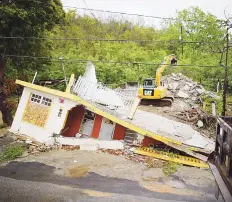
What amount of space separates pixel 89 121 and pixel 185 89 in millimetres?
11941

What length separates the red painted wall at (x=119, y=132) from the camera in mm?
16094

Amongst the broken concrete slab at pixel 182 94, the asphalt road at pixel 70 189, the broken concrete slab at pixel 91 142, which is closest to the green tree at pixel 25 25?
the broken concrete slab at pixel 91 142

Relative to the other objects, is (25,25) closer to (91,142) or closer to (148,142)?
(91,142)

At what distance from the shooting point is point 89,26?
4516 centimetres

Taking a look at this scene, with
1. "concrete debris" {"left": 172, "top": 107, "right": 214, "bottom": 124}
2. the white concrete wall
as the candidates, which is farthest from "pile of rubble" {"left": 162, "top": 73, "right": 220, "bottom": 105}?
the white concrete wall

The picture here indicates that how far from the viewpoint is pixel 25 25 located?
1631 centimetres

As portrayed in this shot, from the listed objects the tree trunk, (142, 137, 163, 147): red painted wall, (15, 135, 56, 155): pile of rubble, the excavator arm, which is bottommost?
(15, 135, 56, 155): pile of rubble

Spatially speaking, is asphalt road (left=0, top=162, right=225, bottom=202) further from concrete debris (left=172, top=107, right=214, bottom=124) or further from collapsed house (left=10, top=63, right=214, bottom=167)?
concrete debris (left=172, top=107, right=214, bottom=124)

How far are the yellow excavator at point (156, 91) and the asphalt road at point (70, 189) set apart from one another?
987cm

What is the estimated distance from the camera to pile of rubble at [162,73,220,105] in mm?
23641

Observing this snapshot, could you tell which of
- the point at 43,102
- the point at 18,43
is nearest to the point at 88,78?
the point at 43,102

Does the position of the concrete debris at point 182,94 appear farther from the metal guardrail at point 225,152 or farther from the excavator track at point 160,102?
the metal guardrail at point 225,152

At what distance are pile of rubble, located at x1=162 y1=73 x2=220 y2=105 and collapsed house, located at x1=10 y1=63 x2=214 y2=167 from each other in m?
6.54

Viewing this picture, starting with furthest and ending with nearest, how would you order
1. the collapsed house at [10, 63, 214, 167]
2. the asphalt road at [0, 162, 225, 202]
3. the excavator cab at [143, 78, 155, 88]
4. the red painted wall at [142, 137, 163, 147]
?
the excavator cab at [143, 78, 155, 88], the red painted wall at [142, 137, 163, 147], the collapsed house at [10, 63, 214, 167], the asphalt road at [0, 162, 225, 202]
